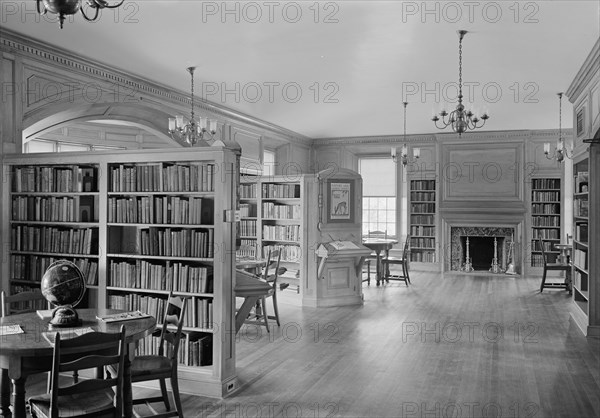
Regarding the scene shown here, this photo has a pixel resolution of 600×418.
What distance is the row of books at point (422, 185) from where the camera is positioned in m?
14.1

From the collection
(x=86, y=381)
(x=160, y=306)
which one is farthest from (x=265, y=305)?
(x=86, y=381)

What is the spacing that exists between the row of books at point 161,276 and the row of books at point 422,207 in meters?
9.89

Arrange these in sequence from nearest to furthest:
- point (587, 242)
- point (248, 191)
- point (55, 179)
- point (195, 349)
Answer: point (195, 349) → point (55, 179) → point (587, 242) → point (248, 191)

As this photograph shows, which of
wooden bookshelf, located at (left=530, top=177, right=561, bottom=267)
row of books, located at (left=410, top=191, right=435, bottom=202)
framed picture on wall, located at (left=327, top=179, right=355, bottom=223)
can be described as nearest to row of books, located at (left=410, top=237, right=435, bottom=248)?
row of books, located at (left=410, top=191, right=435, bottom=202)

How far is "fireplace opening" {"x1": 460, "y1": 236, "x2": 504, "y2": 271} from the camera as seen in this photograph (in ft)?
44.4

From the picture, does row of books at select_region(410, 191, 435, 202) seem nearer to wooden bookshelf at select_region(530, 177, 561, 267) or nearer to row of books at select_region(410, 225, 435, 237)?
row of books at select_region(410, 225, 435, 237)

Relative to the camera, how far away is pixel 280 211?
969cm

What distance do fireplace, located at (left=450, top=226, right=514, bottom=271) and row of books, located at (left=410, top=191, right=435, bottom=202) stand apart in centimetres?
94

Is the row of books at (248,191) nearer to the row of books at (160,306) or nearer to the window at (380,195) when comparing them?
the row of books at (160,306)

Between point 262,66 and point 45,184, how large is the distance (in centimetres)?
329

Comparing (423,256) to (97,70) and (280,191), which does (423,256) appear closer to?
(280,191)

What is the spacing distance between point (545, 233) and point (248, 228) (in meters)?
7.40

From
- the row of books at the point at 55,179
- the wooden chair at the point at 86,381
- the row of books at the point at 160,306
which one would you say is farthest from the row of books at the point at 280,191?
the wooden chair at the point at 86,381

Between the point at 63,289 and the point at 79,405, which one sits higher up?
the point at 63,289
